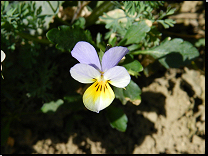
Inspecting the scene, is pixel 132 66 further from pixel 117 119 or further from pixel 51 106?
pixel 51 106

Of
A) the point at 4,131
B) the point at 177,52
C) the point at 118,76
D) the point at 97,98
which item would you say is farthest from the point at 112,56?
the point at 4,131

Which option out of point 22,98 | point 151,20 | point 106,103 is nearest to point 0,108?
point 22,98

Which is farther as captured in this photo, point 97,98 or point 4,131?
point 4,131

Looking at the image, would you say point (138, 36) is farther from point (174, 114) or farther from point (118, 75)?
point (174, 114)

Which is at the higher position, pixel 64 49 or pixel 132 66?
pixel 64 49

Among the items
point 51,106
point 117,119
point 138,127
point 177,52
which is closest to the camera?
point 177,52

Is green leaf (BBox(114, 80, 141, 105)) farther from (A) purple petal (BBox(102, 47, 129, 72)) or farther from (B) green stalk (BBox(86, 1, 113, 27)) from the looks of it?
(B) green stalk (BBox(86, 1, 113, 27))

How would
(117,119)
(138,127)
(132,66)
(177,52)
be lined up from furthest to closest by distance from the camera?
(138,127) < (117,119) < (177,52) < (132,66)
